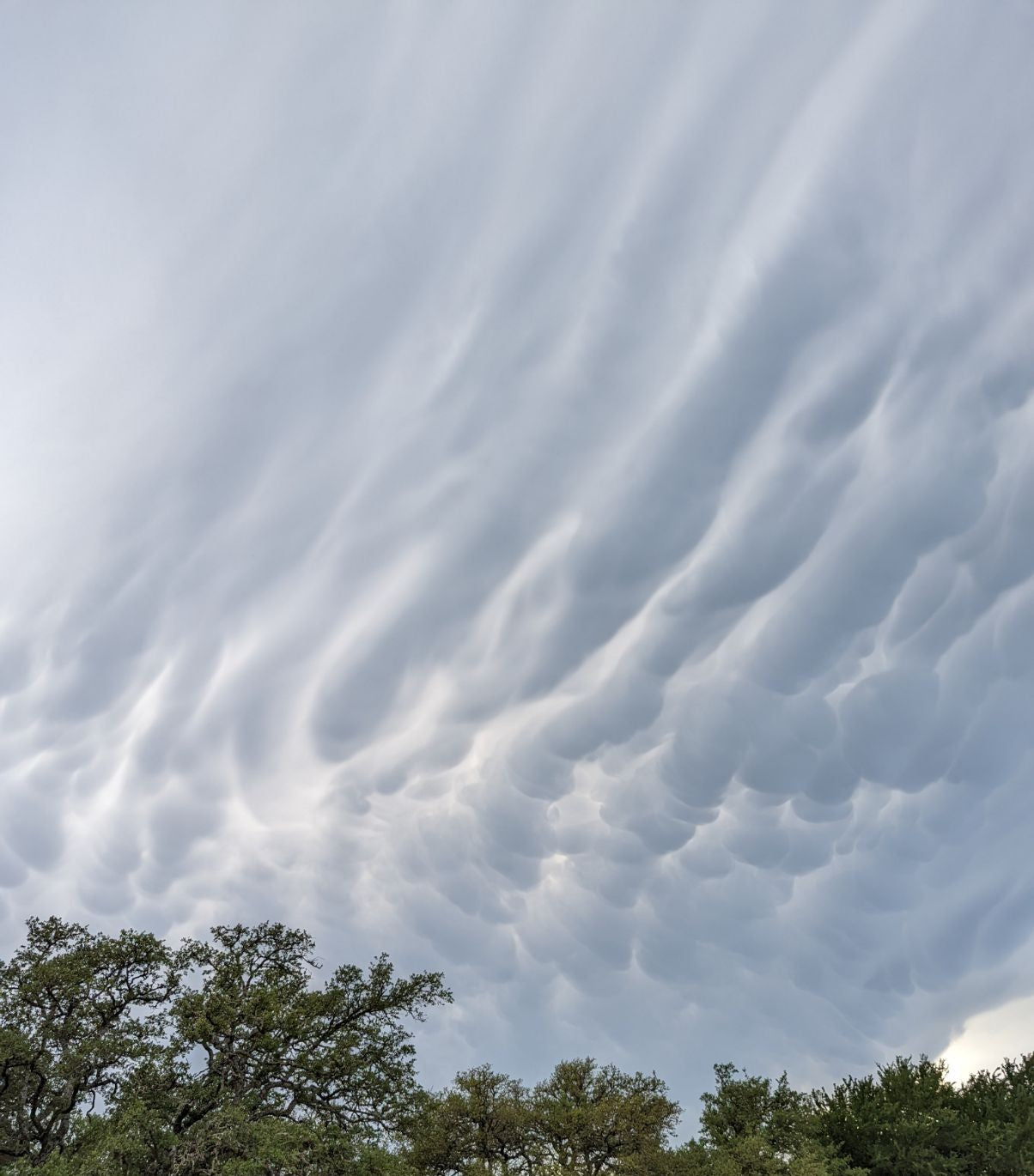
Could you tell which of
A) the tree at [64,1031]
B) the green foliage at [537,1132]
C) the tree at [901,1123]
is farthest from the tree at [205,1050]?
the tree at [901,1123]

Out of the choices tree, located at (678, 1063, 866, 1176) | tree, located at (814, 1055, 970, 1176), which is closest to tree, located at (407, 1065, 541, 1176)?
tree, located at (678, 1063, 866, 1176)

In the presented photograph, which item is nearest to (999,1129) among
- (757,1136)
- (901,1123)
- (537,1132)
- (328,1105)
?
(901,1123)

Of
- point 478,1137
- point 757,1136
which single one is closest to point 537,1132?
point 478,1137

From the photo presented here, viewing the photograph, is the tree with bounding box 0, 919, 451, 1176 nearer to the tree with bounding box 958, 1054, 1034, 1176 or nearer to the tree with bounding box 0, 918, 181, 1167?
the tree with bounding box 0, 918, 181, 1167

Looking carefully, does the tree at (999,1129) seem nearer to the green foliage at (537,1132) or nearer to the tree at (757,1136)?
the tree at (757,1136)

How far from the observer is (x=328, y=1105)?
3488 centimetres

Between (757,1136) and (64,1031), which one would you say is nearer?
(64,1031)

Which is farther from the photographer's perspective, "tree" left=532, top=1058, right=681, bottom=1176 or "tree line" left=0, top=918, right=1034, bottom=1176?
"tree" left=532, top=1058, right=681, bottom=1176

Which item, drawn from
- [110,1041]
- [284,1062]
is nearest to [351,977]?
[284,1062]

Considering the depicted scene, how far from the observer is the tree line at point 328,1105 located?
2880 centimetres

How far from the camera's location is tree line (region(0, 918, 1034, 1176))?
2880cm

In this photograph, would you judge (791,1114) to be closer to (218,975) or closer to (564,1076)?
(564,1076)

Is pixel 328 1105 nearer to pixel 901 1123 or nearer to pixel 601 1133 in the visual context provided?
pixel 601 1133

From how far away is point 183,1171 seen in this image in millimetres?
26281
